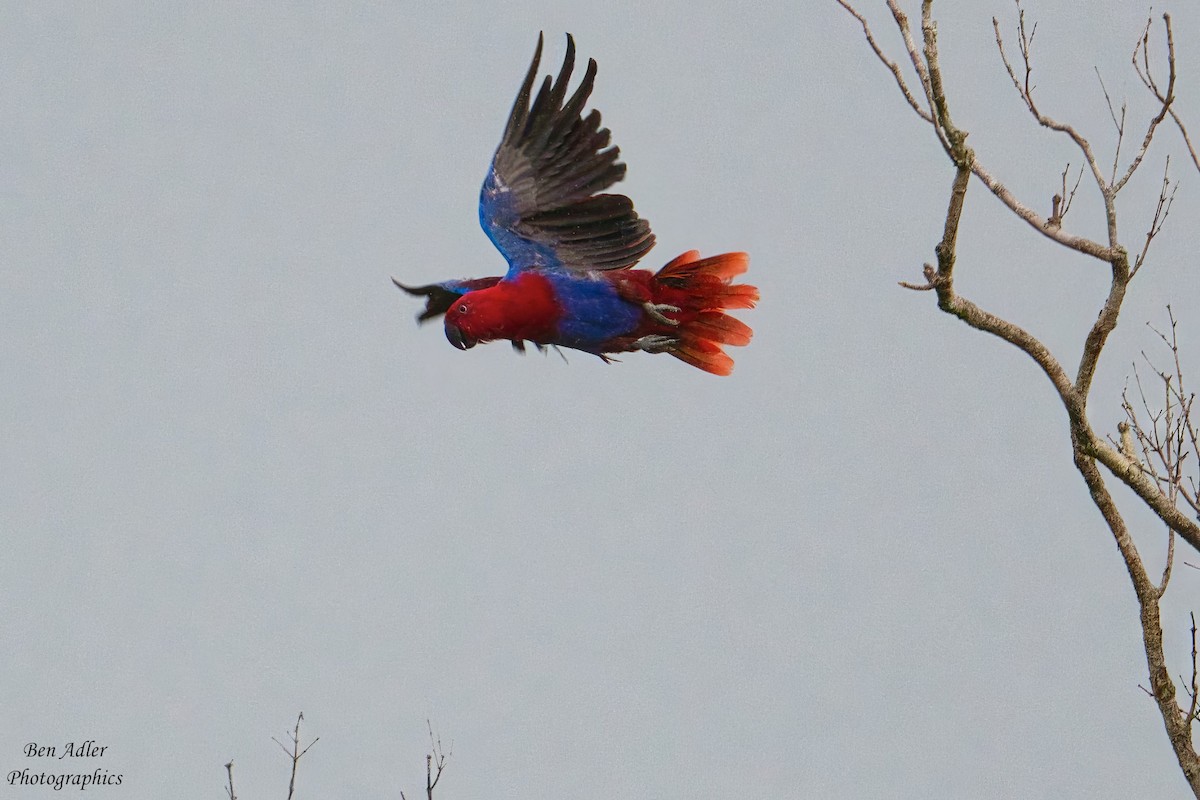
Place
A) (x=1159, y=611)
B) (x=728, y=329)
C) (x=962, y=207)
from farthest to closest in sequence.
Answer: (x=728, y=329)
(x=1159, y=611)
(x=962, y=207)

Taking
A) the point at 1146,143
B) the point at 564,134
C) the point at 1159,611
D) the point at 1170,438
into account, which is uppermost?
the point at 564,134

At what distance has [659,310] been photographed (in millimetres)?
4953

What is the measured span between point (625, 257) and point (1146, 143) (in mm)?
1780

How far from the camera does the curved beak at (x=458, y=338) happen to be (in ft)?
15.5

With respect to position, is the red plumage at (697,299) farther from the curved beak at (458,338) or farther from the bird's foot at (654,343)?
the curved beak at (458,338)

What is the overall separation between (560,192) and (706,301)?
68 centimetres

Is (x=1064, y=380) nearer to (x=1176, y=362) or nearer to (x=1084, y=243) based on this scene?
(x=1084, y=243)

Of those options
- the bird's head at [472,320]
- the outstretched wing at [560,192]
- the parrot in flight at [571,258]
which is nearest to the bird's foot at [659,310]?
the parrot in flight at [571,258]

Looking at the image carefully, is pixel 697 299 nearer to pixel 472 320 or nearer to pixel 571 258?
pixel 571 258

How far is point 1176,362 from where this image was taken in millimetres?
4832

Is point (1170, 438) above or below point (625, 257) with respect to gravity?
below

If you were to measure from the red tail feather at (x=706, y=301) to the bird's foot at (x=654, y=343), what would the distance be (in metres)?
0.05

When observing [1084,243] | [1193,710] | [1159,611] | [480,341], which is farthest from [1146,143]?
[480,341]

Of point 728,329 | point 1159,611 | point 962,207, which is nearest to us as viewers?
point 962,207
